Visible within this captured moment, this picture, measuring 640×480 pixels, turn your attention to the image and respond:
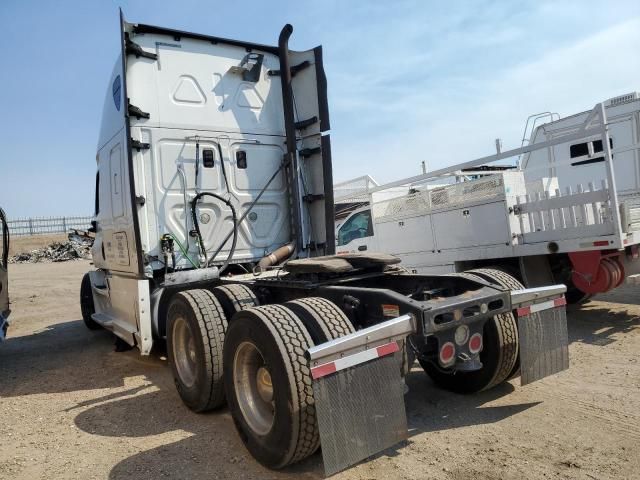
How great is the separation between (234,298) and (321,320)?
133cm

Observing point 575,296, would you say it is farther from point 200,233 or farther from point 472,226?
point 200,233

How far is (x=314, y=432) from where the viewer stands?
9.02 feet

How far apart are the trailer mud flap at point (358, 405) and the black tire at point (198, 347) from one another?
5.07 feet

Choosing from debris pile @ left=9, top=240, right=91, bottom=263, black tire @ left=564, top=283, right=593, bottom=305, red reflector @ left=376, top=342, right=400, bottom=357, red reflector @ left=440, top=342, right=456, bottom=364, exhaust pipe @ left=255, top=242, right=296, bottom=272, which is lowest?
black tire @ left=564, top=283, right=593, bottom=305

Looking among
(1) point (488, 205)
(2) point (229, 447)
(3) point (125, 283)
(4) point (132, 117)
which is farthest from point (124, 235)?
(1) point (488, 205)

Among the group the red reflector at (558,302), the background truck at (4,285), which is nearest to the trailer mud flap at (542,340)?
the red reflector at (558,302)

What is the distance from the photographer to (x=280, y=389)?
2762 mm

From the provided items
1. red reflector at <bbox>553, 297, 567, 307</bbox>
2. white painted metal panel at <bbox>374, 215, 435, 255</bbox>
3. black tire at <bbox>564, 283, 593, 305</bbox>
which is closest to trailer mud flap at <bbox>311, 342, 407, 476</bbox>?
red reflector at <bbox>553, 297, 567, 307</bbox>

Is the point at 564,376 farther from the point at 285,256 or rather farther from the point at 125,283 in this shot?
the point at 125,283

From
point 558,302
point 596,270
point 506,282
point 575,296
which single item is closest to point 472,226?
point 596,270

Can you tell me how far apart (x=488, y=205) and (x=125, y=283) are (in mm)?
4873

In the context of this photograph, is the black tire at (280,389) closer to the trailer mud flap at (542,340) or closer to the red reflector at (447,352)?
the red reflector at (447,352)

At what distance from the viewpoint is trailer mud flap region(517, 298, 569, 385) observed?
3439 mm

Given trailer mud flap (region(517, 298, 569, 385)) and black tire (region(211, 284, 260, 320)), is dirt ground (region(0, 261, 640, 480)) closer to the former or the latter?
trailer mud flap (region(517, 298, 569, 385))
